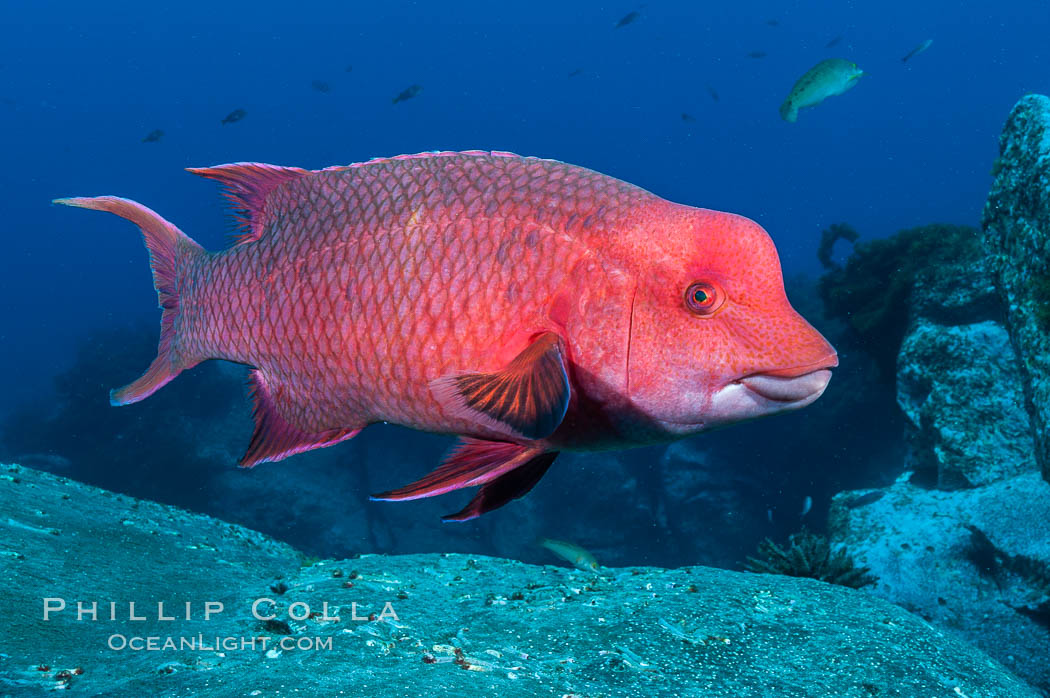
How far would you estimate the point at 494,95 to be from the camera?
98625 millimetres

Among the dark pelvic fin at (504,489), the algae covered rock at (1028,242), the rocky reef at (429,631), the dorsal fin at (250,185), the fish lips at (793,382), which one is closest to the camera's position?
the fish lips at (793,382)

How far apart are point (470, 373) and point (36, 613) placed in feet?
7.40

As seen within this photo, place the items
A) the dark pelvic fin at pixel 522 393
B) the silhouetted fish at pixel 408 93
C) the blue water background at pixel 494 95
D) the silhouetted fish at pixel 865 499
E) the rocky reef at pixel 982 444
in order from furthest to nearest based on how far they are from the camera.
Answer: the blue water background at pixel 494 95, the silhouetted fish at pixel 408 93, the silhouetted fish at pixel 865 499, the rocky reef at pixel 982 444, the dark pelvic fin at pixel 522 393

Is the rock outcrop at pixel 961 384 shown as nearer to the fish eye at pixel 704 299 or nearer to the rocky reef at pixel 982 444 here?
the rocky reef at pixel 982 444

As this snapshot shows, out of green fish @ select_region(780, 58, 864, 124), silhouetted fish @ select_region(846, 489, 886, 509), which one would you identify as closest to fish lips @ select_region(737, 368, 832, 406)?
silhouetted fish @ select_region(846, 489, 886, 509)

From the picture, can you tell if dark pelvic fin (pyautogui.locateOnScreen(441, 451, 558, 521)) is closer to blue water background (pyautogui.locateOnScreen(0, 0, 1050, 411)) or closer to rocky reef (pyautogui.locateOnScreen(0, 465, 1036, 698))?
rocky reef (pyautogui.locateOnScreen(0, 465, 1036, 698))

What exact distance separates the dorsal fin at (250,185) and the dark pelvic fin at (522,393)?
1.09 meters

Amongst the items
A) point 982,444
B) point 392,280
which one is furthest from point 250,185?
point 982,444

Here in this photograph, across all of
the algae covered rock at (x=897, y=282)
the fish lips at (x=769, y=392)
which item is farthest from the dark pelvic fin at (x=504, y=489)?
the algae covered rock at (x=897, y=282)

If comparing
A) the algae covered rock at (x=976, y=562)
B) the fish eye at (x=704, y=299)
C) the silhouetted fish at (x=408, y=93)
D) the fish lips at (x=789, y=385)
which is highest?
the silhouetted fish at (x=408, y=93)

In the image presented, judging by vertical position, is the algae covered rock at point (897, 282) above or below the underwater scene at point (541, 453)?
above

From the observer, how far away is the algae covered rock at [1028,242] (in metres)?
3.43

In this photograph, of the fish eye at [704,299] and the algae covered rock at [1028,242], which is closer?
the fish eye at [704,299]

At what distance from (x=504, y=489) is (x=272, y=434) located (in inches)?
38.6
